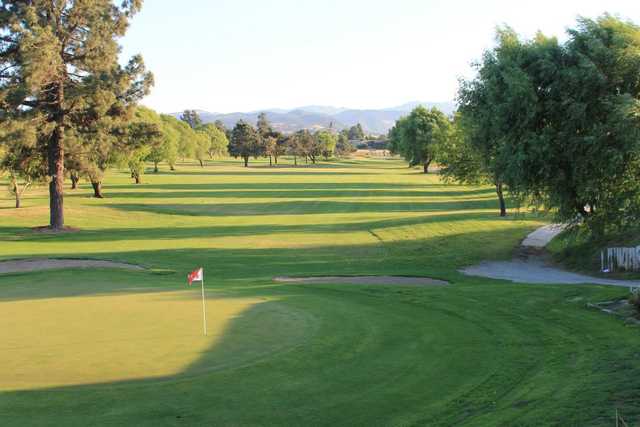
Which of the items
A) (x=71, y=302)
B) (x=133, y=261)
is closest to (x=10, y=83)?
(x=133, y=261)

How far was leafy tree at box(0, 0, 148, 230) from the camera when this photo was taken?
42.2 m

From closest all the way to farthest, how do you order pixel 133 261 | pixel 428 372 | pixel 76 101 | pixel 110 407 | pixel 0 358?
pixel 110 407 → pixel 428 372 → pixel 0 358 → pixel 133 261 → pixel 76 101

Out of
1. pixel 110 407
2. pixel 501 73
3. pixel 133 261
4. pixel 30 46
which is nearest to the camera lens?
pixel 110 407

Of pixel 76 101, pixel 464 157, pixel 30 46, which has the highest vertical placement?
pixel 30 46

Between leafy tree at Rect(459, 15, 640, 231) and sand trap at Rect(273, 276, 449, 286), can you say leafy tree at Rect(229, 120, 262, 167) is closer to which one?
leafy tree at Rect(459, 15, 640, 231)

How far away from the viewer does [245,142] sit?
185125 millimetres

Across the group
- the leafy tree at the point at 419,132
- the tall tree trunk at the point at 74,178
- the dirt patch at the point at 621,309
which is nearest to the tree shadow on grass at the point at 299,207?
the tall tree trunk at the point at 74,178

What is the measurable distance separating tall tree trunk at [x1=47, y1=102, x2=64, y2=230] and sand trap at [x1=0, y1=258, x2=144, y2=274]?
1483cm

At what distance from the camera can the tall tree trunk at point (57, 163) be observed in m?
45.4

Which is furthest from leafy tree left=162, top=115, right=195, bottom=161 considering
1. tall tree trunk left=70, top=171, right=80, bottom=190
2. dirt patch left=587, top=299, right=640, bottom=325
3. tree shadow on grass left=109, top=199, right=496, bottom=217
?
dirt patch left=587, top=299, right=640, bottom=325

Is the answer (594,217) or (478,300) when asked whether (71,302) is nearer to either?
(478,300)

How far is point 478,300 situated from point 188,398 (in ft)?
35.7

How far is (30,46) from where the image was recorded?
41906mm

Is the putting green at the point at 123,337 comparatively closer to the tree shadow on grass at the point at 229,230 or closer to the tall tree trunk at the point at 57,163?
the tree shadow on grass at the point at 229,230
